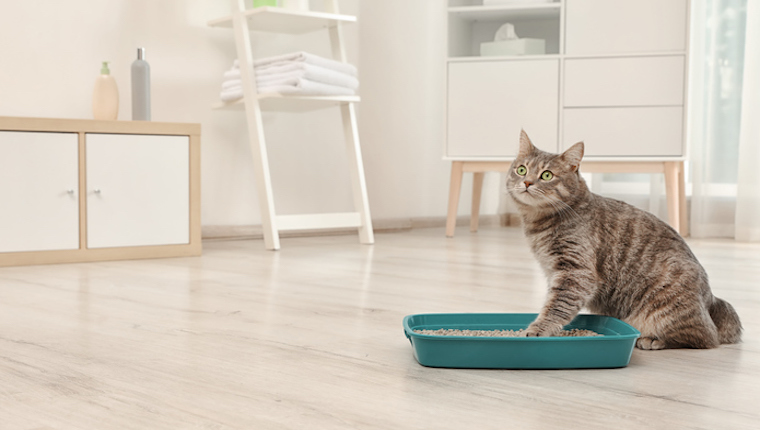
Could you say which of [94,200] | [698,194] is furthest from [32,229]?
[698,194]

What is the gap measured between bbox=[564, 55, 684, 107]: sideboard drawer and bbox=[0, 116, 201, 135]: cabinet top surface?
4.83ft

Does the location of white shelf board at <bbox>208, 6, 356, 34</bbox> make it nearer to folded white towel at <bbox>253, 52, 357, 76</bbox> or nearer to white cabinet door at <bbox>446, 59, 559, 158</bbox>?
folded white towel at <bbox>253, 52, 357, 76</bbox>

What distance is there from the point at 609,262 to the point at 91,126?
1599 millimetres

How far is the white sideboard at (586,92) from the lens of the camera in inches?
113

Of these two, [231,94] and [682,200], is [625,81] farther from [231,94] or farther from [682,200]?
[231,94]

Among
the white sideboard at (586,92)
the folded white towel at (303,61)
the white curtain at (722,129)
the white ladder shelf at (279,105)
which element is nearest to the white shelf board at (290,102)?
the white ladder shelf at (279,105)

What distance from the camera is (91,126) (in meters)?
2.18

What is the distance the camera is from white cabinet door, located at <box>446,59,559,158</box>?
3.01 meters

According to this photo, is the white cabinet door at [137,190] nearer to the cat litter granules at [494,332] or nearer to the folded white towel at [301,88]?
the folded white towel at [301,88]

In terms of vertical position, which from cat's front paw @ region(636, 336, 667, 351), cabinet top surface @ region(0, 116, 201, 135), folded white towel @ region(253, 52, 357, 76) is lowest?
cat's front paw @ region(636, 336, 667, 351)

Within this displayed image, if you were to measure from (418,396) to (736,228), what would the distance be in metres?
2.56

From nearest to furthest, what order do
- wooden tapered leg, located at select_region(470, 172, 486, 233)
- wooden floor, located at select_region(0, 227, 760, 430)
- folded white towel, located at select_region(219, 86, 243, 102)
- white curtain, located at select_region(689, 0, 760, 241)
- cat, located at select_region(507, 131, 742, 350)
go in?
wooden floor, located at select_region(0, 227, 760, 430)
cat, located at select_region(507, 131, 742, 350)
folded white towel, located at select_region(219, 86, 243, 102)
white curtain, located at select_region(689, 0, 760, 241)
wooden tapered leg, located at select_region(470, 172, 486, 233)

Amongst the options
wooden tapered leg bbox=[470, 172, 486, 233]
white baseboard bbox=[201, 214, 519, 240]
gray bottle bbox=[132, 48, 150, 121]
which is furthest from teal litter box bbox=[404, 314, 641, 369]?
wooden tapered leg bbox=[470, 172, 486, 233]

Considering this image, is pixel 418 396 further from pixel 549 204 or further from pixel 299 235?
pixel 299 235
